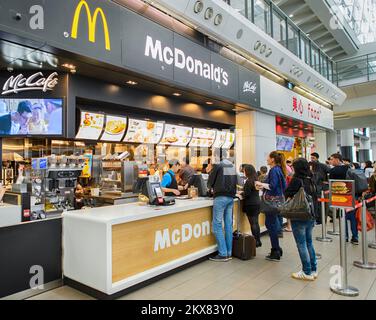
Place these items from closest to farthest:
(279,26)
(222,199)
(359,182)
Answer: (222,199)
(359,182)
(279,26)

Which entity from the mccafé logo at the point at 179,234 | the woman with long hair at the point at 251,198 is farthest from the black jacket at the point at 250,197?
the mccafé logo at the point at 179,234

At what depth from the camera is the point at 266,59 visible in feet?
24.1

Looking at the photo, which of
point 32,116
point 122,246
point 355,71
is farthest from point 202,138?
point 355,71

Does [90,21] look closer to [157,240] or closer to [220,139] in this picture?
[157,240]

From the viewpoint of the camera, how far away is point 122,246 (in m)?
3.16

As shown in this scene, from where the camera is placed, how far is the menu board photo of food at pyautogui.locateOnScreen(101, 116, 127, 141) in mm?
5352

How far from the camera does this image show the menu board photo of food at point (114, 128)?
211 inches

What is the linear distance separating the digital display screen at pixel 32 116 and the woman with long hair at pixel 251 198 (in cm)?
309

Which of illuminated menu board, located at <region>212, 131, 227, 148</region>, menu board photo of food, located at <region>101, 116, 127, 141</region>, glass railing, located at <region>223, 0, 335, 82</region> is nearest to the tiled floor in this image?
menu board photo of food, located at <region>101, 116, 127, 141</region>

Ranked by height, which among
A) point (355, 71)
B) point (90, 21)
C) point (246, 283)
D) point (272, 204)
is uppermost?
point (355, 71)

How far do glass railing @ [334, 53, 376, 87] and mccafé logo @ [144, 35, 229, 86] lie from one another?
28.0 feet

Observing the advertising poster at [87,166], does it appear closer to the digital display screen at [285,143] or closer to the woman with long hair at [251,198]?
the woman with long hair at [251,198]

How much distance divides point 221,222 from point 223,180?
650 millimetres

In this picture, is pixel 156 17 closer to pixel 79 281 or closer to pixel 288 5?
pixel 79 281
